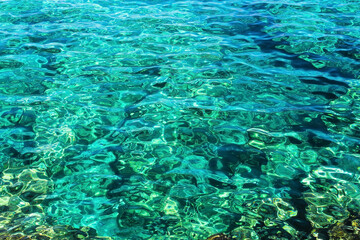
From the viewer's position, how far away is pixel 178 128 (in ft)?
16.4

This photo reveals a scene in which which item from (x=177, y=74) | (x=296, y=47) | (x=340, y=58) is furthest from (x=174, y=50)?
(x=340, y=58)

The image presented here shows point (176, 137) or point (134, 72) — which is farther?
point (134, 72)

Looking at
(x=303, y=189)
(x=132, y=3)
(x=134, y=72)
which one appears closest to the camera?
(x=303, y=189)

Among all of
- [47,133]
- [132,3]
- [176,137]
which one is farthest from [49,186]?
[132,3]

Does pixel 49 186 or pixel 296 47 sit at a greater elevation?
pixel 296 47

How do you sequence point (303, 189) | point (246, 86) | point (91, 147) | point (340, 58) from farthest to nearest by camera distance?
point (340, 58) → point (246, 86) → point (91, 147) → point (303, 189)

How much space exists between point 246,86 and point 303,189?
245 centimetres

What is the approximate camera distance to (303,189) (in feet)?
13.2

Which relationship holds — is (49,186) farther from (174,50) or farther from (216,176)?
(174,50)

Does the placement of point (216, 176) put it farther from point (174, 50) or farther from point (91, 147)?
point (174, 50)

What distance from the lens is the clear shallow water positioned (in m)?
3.69

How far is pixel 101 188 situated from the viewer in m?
4.03

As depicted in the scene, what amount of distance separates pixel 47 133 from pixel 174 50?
3.37 metres

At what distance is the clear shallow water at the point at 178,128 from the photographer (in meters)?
3.69
